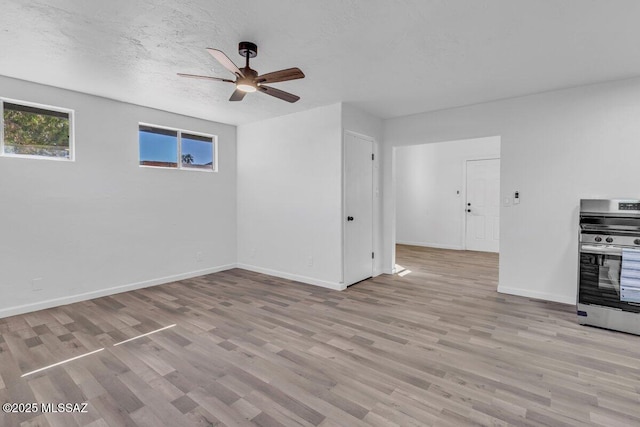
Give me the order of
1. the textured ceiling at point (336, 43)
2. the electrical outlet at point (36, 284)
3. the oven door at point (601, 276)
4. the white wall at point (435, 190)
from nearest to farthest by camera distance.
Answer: the textured ceiling at point (336, 43) < the oven door at point (601, 276) < the electrical outlet at point (36, 284) < the white wall at point (435, 190)

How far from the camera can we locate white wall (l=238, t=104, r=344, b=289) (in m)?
4.37

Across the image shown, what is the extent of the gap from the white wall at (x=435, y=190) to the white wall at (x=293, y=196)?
4.20 metres

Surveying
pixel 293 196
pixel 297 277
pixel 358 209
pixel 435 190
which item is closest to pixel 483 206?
pixel 435 190

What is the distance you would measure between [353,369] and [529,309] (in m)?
2.48

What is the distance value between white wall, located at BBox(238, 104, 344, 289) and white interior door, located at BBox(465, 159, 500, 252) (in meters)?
4.58

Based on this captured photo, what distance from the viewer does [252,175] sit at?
545 centimetres

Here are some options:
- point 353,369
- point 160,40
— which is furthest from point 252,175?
point 353,369

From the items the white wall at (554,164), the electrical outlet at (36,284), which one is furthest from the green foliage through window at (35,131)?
the white wall at (554,164)

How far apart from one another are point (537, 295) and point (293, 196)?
358 centimetres

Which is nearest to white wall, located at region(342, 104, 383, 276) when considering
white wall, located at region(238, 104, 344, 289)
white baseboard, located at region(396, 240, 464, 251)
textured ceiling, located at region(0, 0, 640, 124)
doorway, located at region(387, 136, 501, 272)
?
A: white wall, located at region(238, 104, 344, 289)

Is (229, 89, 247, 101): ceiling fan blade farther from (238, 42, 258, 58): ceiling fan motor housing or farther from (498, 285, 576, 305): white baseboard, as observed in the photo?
(498, 285, 576, 305): white baseboard

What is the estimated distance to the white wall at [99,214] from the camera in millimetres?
3438

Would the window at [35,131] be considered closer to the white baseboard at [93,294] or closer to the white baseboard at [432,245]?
the white baseboard at [93,294]

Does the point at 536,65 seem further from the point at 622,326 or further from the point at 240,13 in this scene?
the point at 240,13
